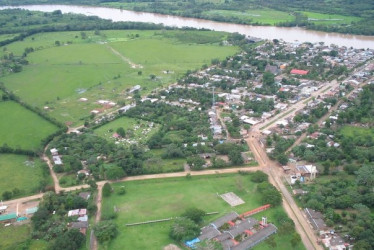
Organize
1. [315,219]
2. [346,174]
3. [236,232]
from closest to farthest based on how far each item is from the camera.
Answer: [236,232]
[315,219]
[346,174]

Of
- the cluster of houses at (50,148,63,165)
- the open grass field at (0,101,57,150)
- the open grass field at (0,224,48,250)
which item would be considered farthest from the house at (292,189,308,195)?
the open grass field at (0,101,57,150)

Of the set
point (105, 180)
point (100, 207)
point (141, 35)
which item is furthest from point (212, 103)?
point (141, 35)

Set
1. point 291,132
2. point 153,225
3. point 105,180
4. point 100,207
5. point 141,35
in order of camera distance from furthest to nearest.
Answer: point 141,35 < point 291,132 < point 105,180 < point 100,207 < point 153,225

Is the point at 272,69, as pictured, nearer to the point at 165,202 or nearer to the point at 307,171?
the point at 307,171

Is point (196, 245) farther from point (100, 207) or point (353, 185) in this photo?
point (353, 185)

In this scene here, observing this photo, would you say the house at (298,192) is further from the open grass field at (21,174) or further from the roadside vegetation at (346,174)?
the open grass field at (21,174)

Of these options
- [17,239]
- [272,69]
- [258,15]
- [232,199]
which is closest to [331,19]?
[258,15]
